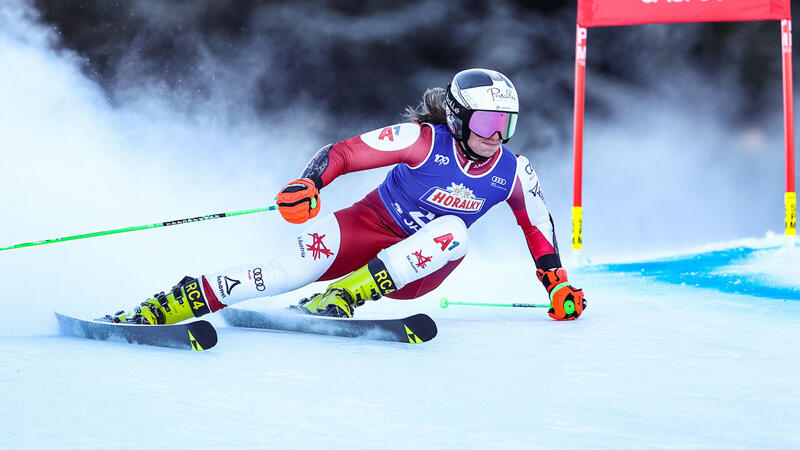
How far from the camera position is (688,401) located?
1.66m

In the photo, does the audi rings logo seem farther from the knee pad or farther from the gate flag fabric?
the gate flag fabric

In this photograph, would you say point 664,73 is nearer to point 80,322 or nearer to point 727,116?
point 727,116

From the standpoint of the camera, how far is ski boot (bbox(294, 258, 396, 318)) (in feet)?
8.25

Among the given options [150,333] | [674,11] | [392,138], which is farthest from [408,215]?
[674,11]

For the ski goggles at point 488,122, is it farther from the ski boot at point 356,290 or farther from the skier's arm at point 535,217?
the ski boot at point 356,290

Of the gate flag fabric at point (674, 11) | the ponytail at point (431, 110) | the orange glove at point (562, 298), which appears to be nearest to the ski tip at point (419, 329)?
the orange glove at point (562, 298)

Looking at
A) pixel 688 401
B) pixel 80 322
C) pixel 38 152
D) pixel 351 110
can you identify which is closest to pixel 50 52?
pixel 38 152

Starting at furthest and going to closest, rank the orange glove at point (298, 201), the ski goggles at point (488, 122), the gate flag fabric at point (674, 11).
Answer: the gate flag fabric at point (674, 11) < the ski goggles at point (488, 122) < the orange glove at point (298, 201)

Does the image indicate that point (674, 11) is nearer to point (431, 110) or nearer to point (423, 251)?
point (431, 110)

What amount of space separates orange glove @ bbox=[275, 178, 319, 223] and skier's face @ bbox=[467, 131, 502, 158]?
544 mm

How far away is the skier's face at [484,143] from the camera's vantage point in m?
2.63

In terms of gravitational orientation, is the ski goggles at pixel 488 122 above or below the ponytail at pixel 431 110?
below

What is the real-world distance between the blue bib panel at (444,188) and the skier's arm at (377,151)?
4cm

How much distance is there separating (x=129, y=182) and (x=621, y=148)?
11.7ft
